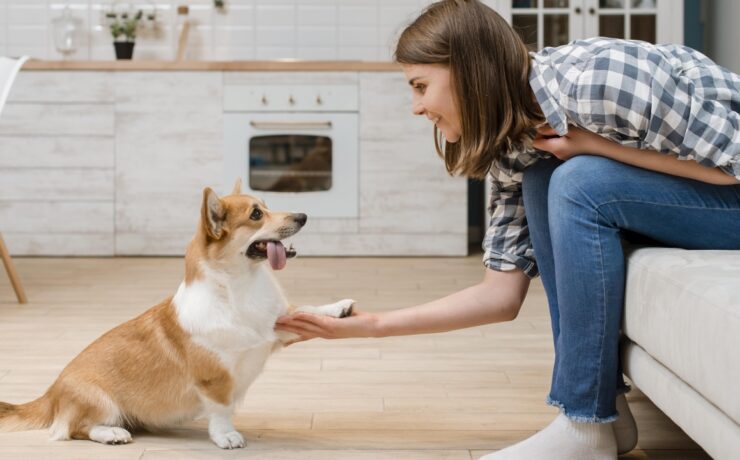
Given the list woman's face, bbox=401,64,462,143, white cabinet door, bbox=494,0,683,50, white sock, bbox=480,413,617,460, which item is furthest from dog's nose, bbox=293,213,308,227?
white cabinet door, bbox=494,0,683,50

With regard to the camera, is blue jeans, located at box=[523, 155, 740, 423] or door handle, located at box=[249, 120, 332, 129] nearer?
blue jeans, located at box=[523, 155, 740, 423]

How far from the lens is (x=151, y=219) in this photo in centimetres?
462

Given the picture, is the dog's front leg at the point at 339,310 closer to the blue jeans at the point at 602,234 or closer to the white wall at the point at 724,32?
the blue jeans at the point at 602,234

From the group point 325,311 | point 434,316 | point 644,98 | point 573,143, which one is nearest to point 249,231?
point 325,311

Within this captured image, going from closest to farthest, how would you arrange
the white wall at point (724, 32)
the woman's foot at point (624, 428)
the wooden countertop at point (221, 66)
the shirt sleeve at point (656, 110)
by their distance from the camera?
the shirt sleeve at point (656, 110) < the woman's foot at point (624, 428) < the wooden countertop at point (221, 66) < the white wall at point (724, 32)

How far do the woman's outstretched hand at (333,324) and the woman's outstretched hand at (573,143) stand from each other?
45 centimetres

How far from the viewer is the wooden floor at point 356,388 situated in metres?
1.69

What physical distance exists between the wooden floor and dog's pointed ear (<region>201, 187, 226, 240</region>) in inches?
16.0

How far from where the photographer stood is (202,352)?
1.70m

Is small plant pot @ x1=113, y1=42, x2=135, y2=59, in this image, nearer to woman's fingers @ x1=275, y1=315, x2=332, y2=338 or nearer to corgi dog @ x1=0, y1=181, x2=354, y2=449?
corgi dog @ x1=0, y1=181, x2=354, y2=449

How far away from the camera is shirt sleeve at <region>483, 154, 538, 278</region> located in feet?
5.64

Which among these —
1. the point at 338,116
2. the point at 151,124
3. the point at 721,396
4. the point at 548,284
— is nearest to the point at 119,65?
the point at 151,124

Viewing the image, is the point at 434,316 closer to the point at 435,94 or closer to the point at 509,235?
the point at 509,235

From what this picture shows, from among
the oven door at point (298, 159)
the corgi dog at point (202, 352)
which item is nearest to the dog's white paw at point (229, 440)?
the corgi dog at point (202, 352)
